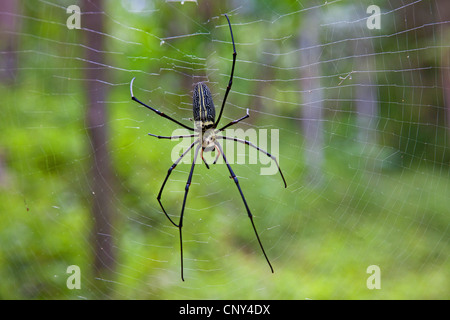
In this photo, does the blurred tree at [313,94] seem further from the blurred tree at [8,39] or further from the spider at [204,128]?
the blurred tree at [8,39]

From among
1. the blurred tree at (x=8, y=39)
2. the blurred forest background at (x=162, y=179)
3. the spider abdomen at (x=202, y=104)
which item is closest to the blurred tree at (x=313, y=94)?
the blurred forest background at (x=162, y=179)

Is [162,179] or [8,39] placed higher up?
[8,39]

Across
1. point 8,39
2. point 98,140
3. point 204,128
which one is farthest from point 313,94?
point 8,39

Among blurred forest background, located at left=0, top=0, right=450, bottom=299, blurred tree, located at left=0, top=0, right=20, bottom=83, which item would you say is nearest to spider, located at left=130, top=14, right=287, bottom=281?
blurred forest background, located at left=0, top=0, right=450, bottom=299

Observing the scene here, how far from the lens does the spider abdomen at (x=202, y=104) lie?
8.90ft

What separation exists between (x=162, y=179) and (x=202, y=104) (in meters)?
2.30

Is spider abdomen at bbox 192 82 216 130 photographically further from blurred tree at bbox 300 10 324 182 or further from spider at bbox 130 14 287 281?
blurred tree at bbox 300 10 324 182

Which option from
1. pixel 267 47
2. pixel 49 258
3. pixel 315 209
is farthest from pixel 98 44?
pixel 315 209

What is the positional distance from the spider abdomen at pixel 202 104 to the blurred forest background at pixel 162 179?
526 mm

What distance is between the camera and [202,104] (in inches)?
108

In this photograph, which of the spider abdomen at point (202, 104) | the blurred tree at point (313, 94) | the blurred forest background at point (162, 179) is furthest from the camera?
the blurred tree at point (313, 94)

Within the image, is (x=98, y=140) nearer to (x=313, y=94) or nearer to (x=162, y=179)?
(x=162, y=179)

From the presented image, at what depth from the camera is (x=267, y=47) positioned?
5316 millimetres

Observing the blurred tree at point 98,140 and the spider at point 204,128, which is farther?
the blurred tree at point 98,140
